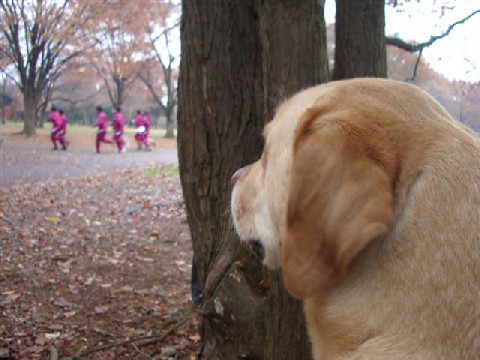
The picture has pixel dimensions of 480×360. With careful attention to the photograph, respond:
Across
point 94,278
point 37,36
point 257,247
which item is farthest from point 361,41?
point 37,36

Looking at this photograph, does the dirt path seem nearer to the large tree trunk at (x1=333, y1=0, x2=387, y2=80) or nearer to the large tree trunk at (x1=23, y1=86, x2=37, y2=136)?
the large tree trunk at (x1=23, y1=86, x2=37, y2=136)

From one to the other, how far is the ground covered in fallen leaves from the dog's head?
9.31ft

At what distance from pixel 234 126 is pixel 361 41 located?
1954 mm

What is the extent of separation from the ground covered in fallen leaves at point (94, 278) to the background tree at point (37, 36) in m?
18.8

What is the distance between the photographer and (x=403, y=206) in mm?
1641

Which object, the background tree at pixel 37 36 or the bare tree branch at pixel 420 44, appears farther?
the background tree at pixel 37 36

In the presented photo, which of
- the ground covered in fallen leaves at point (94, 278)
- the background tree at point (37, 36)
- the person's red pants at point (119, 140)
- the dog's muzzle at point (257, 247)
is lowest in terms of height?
the ground covered in fallen leaves at point (94, 278)

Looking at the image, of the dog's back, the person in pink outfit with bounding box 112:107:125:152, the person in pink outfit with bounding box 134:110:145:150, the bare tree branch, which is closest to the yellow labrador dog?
the dog's back

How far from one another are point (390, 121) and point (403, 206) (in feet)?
0.99

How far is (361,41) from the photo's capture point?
4.93 metres

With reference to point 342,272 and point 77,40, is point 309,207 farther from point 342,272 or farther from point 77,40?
point 77,40

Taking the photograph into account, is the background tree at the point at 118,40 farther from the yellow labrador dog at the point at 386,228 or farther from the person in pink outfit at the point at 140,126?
the yellow labrador dog at the point at 386,228

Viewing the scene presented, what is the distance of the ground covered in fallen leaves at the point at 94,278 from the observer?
449cm

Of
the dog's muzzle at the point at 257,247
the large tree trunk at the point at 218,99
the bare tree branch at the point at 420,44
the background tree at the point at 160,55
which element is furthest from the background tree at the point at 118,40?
the dog's muzzle at the point at 257,247
